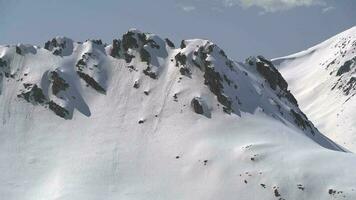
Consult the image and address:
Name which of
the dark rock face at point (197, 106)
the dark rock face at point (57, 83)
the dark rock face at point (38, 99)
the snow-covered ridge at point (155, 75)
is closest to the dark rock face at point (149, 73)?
the snow-covered ridge at point (155, 75)

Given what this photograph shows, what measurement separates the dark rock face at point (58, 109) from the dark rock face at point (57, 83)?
10.1 feet

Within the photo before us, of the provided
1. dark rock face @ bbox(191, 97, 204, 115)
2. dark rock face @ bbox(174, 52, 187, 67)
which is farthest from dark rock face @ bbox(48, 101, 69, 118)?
dark rock face @ bbox(174, 52, 187, 67)

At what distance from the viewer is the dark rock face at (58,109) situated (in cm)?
11493

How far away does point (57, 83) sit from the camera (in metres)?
120

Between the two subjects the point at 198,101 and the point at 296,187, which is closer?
the point at 296,187

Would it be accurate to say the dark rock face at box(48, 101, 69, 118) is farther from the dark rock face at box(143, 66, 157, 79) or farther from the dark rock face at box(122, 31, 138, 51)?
the dark rock face at box(122, 31, 138, 51)

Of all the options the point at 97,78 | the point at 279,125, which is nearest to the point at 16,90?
the point at 97,78

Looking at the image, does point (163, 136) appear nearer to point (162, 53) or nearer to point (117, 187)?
point (117, 187)

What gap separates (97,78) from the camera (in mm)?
124625

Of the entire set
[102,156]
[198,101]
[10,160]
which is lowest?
[10,160]

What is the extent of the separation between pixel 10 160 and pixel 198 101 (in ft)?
114

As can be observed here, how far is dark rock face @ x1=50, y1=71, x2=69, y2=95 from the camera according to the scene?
119 meters

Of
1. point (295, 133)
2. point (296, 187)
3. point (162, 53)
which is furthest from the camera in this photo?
point (162, 53)

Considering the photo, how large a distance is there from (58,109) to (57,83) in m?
6.88
